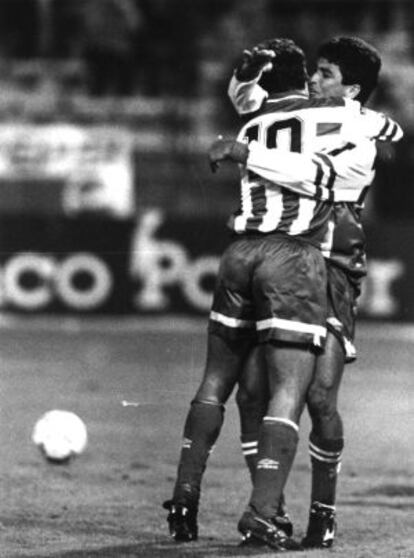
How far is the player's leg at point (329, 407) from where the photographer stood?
570 cm

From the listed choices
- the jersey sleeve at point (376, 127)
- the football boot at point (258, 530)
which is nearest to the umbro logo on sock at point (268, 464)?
the football boot at point (258, 530)

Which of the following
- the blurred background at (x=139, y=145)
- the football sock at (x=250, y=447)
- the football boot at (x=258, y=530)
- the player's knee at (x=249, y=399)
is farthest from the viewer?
the blurred background at (x=139, y=145)

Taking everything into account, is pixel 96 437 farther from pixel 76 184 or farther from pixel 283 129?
pixel 76 184

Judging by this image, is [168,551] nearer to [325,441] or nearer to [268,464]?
[268,464]

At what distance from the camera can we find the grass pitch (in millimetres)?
5879

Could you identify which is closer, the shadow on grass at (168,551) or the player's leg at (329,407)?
A: the shadow on grass at (168,551)

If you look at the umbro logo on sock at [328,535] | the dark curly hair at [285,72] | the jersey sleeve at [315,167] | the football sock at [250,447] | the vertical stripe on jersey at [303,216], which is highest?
the dark curly hair at [285,72]

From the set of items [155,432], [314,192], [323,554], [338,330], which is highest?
[314,192]

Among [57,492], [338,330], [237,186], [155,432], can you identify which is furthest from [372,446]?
[237,186]

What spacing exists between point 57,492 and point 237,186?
1403 centimetres

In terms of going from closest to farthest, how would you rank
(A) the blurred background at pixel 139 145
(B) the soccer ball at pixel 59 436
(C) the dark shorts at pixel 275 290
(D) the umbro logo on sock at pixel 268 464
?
(D) the umbro logo on sock at pixel 268 464 → (C) the dark shorts at pixel 275 290 → (B) the soccer ball at pixel 59 436 → (A) the blurred background at pixel 139 145

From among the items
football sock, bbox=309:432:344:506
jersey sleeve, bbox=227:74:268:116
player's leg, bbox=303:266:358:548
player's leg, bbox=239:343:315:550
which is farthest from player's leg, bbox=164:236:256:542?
jersey sleeve, bbox=227:74:268:116

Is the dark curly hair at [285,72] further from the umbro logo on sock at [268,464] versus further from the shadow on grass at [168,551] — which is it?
the shadow on grass at [168,551]

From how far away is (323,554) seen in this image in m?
5.42
